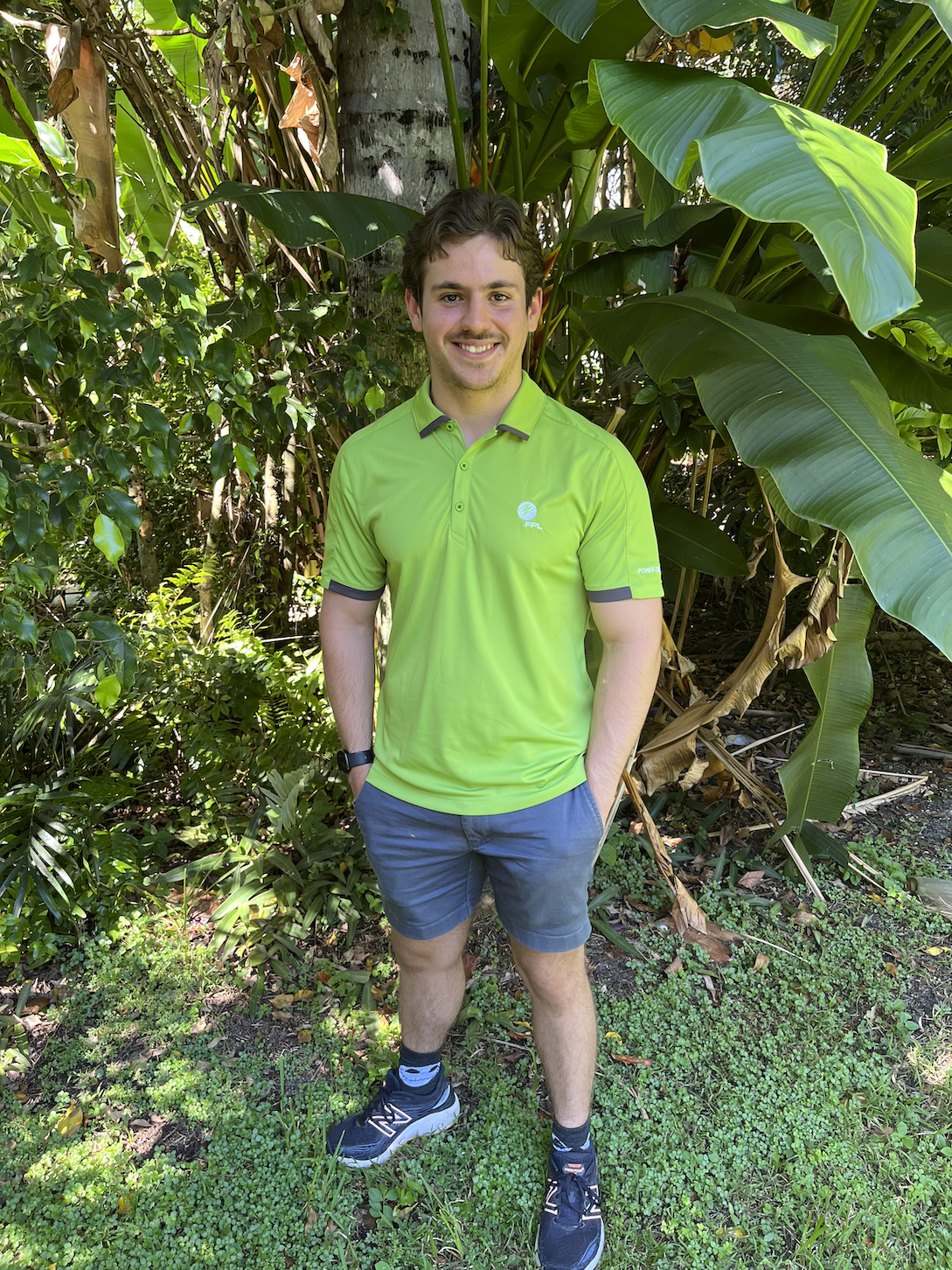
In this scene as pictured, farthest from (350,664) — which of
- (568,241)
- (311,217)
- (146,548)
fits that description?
(146,548)

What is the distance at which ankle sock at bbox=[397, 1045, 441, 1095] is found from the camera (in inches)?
92.7

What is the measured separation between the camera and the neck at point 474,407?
6.03 ft

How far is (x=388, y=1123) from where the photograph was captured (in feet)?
7.68

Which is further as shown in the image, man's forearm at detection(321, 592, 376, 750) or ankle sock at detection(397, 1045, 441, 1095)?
ankle sock at detection(397, 1045, 441, 1095)

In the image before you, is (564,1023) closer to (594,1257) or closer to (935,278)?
(594,1257)

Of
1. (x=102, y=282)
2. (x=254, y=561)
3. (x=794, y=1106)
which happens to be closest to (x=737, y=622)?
(x=254, y=561)

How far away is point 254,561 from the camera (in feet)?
15.8

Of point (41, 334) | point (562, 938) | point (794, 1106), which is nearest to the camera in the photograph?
point (41, 334)

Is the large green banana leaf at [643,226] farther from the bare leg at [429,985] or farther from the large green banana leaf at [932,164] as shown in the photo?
the bare leg at [429,985]

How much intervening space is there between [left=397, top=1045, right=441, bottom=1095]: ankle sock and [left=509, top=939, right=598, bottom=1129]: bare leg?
373mm

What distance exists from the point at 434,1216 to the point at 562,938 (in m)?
0.85

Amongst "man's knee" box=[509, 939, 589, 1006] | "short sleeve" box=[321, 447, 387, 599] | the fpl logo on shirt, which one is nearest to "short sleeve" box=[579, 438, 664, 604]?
the fpl logo on shirt

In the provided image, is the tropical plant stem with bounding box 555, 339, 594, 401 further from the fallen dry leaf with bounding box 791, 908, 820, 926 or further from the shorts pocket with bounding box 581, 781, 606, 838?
the fallen dry leaf with bounding box 791, 908, 820, 926

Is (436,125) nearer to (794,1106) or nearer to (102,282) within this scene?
(102,282)
